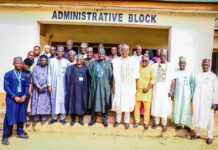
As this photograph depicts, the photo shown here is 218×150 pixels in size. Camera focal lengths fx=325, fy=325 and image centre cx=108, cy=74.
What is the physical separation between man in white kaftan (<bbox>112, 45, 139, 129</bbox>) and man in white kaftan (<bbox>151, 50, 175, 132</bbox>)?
1.60 feet

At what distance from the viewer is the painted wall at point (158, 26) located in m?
8.78

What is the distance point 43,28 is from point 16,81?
4.65m

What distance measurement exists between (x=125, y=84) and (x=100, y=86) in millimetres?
578

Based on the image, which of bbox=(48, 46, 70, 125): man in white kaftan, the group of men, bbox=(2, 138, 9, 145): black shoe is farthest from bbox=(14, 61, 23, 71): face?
bbox=(2, 138, 9, 145): black shoe

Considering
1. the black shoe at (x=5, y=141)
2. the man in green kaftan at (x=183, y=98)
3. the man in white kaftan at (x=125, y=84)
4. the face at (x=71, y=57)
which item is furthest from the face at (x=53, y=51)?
the man in green kaftan at (x=183, y=98)

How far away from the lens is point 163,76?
24.4ft

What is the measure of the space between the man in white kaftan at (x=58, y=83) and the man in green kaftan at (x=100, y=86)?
2.10ft

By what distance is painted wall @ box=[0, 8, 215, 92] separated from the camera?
28.8 ft

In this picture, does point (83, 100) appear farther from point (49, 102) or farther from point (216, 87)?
point (216, 87)

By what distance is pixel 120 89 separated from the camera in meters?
7.51

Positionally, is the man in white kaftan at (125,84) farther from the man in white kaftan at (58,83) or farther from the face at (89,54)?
the man in white kaftan at (58,83)

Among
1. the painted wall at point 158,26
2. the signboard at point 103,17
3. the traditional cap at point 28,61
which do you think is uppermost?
the signboard at point 103,17

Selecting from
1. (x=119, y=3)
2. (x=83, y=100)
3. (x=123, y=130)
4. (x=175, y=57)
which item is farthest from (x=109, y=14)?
(x=123, y=130)

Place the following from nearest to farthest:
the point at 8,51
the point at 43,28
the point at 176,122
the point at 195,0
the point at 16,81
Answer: the point at 16,81 < the point at 176,122 < the point at 195,0 < the point at 8,51 < the point at 43,28
